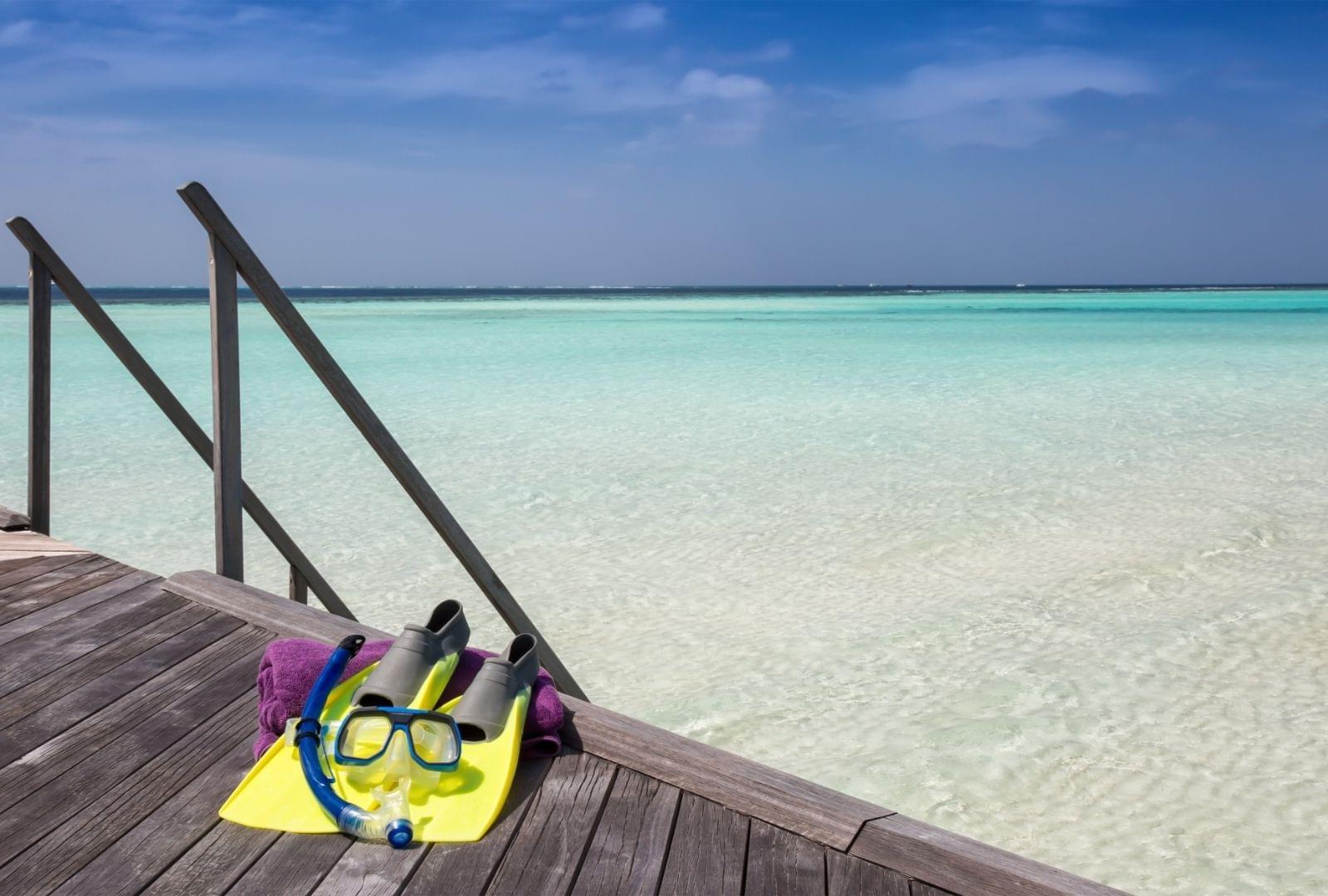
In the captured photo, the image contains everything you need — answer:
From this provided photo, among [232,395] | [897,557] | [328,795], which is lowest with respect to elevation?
[897,557]

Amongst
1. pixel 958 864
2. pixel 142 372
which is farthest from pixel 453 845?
pixel 142 372

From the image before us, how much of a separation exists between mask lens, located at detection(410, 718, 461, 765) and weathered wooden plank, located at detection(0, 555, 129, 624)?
1635 mm

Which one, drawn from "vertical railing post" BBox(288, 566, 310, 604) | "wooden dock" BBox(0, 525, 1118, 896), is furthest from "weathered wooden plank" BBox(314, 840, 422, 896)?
"vertical railing post" BBox(288, 566, 310, 604)

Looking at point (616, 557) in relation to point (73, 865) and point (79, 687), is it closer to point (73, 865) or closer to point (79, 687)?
point (79, 687)

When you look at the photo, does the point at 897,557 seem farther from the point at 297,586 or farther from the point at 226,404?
the point at 226,404

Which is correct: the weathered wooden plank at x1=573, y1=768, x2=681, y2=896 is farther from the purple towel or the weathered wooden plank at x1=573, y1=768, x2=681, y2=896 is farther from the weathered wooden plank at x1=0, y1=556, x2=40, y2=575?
the weathered wooden plank at x1=0, y1=556, x2=40, y2=575

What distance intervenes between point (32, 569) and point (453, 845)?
230cm

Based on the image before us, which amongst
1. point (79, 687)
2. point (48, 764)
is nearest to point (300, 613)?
point (79, 687)

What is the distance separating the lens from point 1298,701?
3416 millimetres

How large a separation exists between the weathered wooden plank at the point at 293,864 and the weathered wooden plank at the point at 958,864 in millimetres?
806

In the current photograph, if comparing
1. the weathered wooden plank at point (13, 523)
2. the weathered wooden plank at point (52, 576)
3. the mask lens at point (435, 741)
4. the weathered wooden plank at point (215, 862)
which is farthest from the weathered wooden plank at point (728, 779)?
the weathered wooden plank at point (13, 523)

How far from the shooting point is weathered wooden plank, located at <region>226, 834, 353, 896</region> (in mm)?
1484

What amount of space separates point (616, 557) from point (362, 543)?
1.49 metres

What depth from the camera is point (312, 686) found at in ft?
6.46
